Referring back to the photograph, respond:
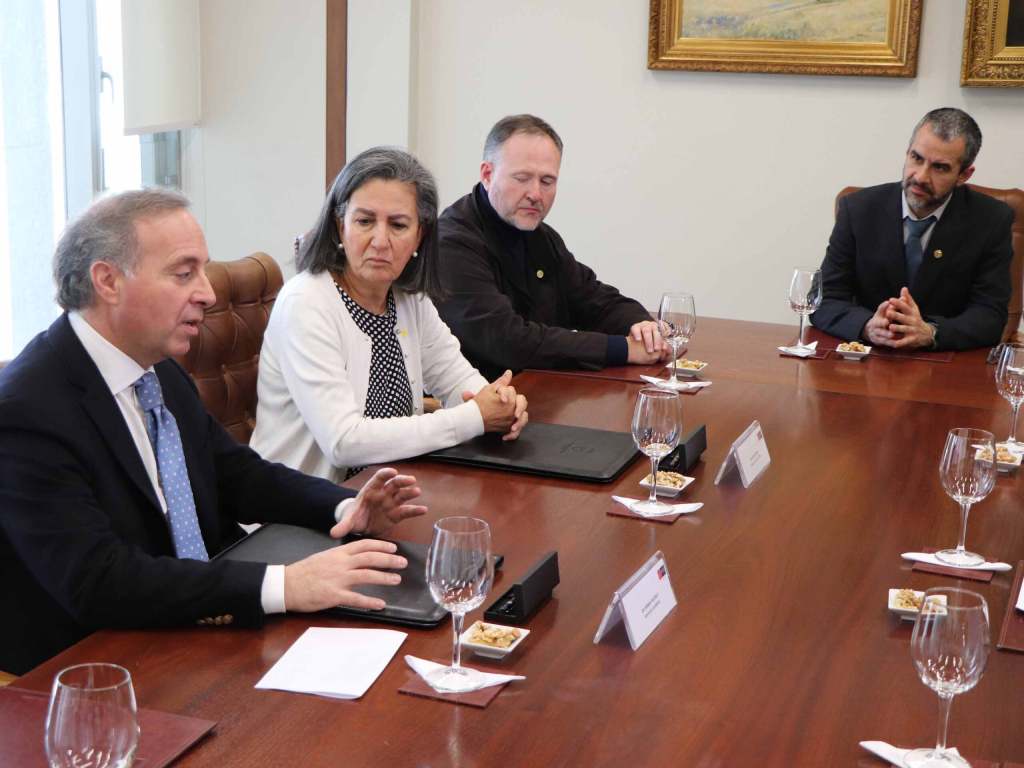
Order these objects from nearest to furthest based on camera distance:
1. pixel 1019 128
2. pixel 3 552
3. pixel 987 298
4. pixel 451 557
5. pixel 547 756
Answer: pixel 547 756 → pixel 451 557 → pixel 3 552 → pixel 987 298 → pixel 1019 128

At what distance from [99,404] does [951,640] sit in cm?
123

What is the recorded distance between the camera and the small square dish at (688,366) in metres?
3.34

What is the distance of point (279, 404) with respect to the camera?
8.92 ft

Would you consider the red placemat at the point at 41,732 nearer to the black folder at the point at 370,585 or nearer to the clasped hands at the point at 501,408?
the black folder at the point at 370,585

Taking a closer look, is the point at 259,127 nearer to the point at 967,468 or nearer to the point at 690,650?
the point at 967,468

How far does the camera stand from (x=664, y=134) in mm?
5391

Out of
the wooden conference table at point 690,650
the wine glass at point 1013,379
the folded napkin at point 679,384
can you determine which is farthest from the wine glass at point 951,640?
the folded napkin at point 679,384

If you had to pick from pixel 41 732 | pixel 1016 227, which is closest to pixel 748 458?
pixel 41 732

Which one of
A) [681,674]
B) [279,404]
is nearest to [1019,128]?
[279,404]

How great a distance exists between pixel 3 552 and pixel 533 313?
7.15 ft

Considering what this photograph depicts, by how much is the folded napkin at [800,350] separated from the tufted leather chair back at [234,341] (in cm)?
147

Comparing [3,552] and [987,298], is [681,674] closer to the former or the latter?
[3,552]

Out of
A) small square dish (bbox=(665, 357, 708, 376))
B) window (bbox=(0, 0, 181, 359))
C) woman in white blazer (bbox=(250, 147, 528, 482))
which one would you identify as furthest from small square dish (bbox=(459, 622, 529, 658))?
window (bbox=(0, 0, 181, 359))

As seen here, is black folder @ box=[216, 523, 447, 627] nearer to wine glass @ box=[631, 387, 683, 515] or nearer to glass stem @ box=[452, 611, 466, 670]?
glass stem @ box=[452, 611, 466, 670]
